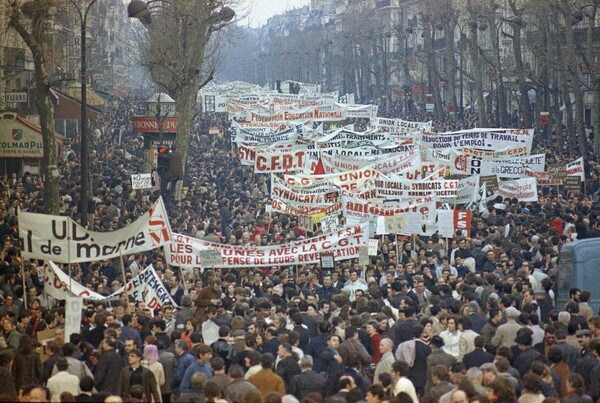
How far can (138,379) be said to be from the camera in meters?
12.6

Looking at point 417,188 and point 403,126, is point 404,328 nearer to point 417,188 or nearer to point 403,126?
point 417,188

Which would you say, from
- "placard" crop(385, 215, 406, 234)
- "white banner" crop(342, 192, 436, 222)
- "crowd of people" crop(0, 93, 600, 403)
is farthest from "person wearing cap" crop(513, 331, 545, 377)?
"white banner" crop(342, 192, 436, 222)

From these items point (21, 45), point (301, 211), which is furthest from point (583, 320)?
point (21, 45)

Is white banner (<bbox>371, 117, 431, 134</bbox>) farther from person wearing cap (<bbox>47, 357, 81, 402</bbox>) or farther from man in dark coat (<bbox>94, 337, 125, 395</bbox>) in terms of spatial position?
person wearing cap (<bbox>47, 357, 81, 402</bbox>)

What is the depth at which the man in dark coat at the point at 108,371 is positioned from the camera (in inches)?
522

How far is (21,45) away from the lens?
182 feet

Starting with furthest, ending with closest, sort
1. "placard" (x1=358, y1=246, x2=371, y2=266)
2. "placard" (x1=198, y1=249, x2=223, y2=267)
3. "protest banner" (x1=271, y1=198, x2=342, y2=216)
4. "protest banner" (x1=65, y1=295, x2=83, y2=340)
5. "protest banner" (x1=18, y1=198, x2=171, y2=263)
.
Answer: "protest banner" (x1=271, y1=198, x2=342, y2=216) < "placard" (x1=358, y1=246, x2=371, y2=266) < "placard" (x1=198, y1=249, x2=223, y2=267) < "protest banner" (x1=18, y1=198, x2=171, y2=263) < "protest banner" (x1=65, y1=295, x2=83, y2=340)

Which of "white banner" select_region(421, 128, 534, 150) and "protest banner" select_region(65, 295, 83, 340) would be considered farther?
"white banner" select_region(421, 128, 534, 150)

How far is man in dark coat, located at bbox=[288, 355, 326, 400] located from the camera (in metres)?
12.4

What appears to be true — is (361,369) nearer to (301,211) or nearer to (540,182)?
(301,211)

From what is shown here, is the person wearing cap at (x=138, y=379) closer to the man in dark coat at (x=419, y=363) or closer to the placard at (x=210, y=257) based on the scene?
the man in dark coat at (x=419, y=363)

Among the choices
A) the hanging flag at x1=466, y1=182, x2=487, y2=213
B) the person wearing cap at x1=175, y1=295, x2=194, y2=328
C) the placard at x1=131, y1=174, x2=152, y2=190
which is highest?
the placard at x1=131, y1=174, x2=152, y2=190

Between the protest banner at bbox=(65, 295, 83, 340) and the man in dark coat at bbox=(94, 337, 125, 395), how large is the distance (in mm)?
1298

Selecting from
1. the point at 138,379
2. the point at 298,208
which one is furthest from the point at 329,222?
the point at 138,379
